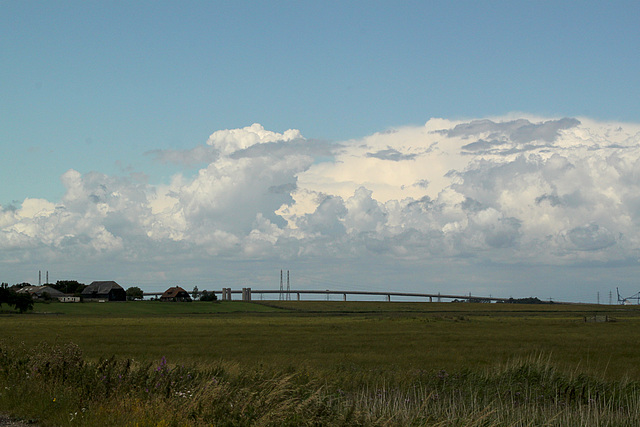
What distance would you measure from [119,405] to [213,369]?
6868 mm

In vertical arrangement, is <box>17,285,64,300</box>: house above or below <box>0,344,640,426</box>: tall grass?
below

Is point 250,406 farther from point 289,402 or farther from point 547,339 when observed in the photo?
point 547,339

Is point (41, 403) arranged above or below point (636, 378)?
above

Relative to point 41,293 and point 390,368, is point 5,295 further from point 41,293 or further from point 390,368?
point 390,368

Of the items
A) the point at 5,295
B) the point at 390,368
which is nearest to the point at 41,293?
the point at 5,295

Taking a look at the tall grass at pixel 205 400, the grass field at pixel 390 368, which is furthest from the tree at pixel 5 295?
the tall grass at pixel 205 400

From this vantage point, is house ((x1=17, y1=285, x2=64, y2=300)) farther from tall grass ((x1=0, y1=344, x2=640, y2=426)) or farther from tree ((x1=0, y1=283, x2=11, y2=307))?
tall grass ((x1=0, y1=344, x2=640, y2=426))

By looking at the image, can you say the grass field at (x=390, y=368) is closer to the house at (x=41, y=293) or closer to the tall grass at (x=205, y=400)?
the tall grass at (x=205, y=400)

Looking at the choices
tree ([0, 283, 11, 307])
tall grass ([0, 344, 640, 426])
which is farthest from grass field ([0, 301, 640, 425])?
tree ([0, 283, 11, 307])

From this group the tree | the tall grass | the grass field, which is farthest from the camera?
the tree

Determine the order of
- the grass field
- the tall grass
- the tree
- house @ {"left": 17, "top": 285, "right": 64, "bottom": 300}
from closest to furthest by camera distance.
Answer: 1. the tall grass
2. the grass field
3. the tree
4. house @ {"left": 17, "top": 285, "right": 64, "bottom": 300}

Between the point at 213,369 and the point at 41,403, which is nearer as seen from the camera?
the point at 41,403

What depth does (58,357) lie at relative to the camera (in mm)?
18156

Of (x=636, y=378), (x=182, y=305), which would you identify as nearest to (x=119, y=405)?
(x=636, y=378)
